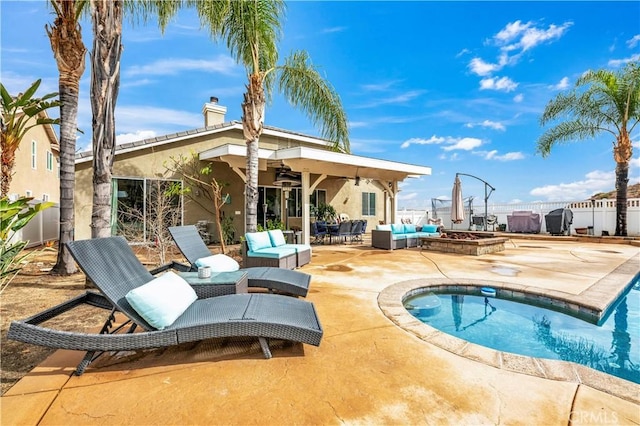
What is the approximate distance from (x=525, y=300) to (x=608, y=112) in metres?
14.1

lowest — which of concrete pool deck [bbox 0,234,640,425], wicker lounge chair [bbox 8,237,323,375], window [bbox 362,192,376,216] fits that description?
concrete pool deck [bbox 0,234,640,425]

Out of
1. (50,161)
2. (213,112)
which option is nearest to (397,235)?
(213,112)

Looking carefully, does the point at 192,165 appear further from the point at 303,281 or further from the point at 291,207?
the point at 303,281

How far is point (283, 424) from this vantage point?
1969 millimetres

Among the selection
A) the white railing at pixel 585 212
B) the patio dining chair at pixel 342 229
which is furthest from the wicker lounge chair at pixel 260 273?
the white railing at pixel 585 212

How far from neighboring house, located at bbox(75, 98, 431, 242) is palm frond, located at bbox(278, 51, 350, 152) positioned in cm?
95

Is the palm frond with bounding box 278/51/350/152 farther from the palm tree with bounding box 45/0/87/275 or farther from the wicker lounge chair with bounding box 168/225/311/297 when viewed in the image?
the wicker lounge chair with bounding box 168/225/311/297

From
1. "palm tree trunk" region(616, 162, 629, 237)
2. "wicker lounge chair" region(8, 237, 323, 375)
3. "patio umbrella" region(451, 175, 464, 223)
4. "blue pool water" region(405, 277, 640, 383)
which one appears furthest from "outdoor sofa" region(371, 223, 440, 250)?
"palm tree trunk" region(616, 162, 629, 237)

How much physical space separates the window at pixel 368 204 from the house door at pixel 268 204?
5545mm

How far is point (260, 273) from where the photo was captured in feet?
15.6

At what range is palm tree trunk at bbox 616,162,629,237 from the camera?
13633mm

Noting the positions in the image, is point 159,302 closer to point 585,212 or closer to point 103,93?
point 103,93

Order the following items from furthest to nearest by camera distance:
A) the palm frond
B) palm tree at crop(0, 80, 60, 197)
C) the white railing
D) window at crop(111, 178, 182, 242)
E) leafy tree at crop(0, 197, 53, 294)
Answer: the white railing, window at crop(111, 178, 182, 242), the palm frond, palm tree at crop(0, 80, 60, 197), leafy tree at crop(0, 197, 53, 294)

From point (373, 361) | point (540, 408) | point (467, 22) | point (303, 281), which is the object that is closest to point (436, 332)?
point (373, 361)
